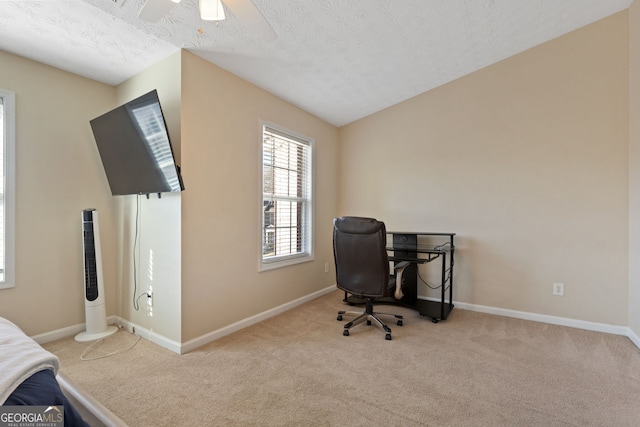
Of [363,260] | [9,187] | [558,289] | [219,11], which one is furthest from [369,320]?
[9,187]

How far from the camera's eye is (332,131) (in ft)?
14.0

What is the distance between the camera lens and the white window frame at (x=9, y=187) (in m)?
2.28

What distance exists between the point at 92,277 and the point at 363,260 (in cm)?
245

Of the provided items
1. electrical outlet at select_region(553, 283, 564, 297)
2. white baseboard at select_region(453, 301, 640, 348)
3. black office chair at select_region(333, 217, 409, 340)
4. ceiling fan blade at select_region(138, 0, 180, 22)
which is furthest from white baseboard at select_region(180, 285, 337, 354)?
electrical outlet at select_region(553, 283, 564, 297)

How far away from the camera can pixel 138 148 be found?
2.29 meters

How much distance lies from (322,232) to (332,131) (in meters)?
1.51

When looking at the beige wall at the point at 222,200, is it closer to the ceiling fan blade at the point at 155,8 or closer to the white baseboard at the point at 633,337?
the ceiling fan blade at the point at 155,8

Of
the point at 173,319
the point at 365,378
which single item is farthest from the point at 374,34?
the point at 173,319

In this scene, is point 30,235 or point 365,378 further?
point 30,235

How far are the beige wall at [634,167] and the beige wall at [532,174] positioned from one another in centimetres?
7

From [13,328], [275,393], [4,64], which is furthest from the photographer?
[4,64]

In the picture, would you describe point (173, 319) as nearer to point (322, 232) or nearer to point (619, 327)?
point (322, 232)

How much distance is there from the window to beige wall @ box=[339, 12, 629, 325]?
1.19 meters

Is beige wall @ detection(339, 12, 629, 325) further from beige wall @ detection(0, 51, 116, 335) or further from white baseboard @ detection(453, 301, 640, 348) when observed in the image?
beige wall @ detection(0, 51, 116, 335)
